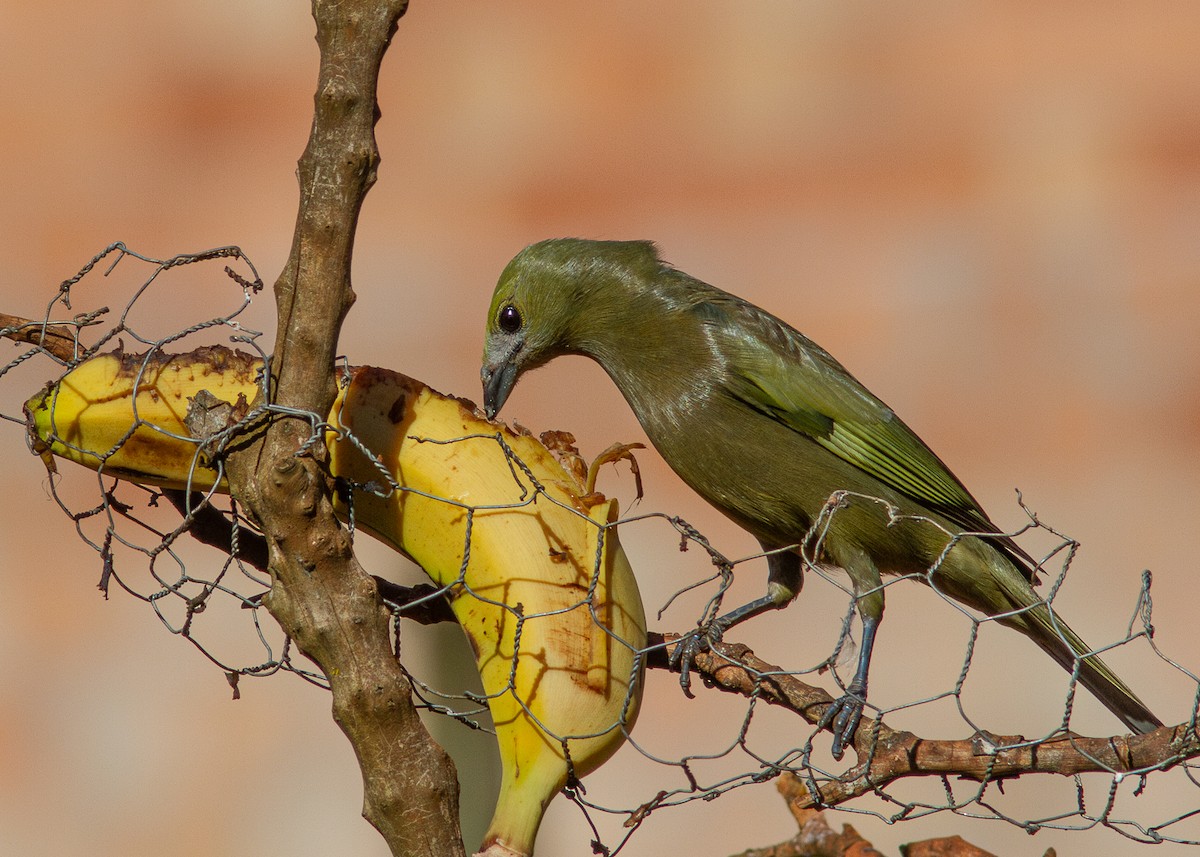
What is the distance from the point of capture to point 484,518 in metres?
1.85

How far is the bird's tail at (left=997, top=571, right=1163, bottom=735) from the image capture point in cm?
244

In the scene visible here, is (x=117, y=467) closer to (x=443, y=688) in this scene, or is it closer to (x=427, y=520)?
(x=427, y=520)

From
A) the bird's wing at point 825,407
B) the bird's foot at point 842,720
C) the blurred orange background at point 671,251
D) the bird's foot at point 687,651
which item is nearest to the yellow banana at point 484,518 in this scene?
the bird's foot at point 687,651

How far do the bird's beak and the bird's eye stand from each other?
0.17 feet

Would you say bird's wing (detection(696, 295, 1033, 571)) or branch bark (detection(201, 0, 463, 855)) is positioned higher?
bird's wing (detection(696, 295, 1033, 571))

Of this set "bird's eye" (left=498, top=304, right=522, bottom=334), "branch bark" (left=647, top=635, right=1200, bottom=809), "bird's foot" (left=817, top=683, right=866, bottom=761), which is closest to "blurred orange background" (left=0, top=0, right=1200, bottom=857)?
"bird's eye" (left=498, top=304, right=522, bottom=334)

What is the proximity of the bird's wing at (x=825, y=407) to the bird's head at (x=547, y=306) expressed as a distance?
187 millimetres

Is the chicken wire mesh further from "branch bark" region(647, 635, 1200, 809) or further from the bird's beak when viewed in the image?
the bird's beak

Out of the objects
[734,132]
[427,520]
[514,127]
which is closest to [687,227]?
[734,132]

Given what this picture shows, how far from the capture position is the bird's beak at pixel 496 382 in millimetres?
2641

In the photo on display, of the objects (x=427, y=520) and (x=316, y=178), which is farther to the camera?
(x=427, y=520)

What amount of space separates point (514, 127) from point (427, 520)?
2.17m

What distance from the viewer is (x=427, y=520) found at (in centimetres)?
188

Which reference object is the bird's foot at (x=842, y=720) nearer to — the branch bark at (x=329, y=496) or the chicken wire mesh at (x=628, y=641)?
the chicken wire mesh at (x=628, y=641)
